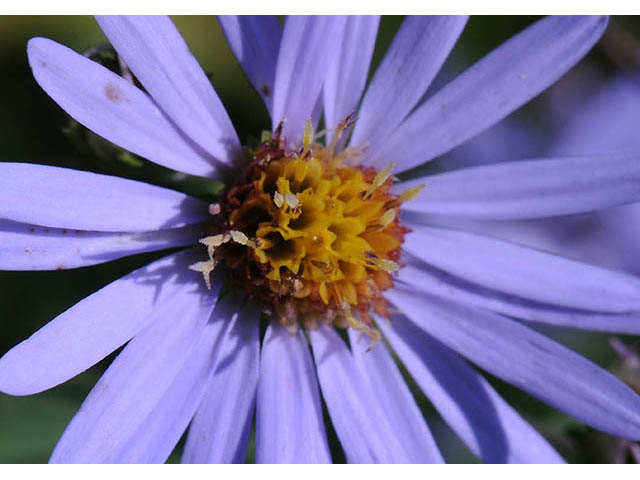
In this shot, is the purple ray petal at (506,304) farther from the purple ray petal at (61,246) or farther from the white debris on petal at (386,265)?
the purple ray petal at (61,246)

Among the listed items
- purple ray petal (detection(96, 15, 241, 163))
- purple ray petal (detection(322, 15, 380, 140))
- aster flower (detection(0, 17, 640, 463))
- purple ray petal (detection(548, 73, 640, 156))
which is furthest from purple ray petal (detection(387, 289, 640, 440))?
purple ray petal (detection(548, 73, 640, 156))

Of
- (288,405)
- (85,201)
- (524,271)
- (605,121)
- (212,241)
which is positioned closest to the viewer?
(85,201)

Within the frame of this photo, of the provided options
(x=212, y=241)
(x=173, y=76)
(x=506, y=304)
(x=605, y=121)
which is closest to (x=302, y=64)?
(x=173, y=76)

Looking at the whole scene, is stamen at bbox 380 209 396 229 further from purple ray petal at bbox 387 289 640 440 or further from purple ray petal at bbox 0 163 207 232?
purple ray petal at bbox 0 163 207 232

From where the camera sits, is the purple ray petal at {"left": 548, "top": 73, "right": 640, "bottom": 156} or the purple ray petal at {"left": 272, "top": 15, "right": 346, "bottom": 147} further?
the purple ray petal at {"left": 548, "top": 73, "right": 640, "bottom": 156}

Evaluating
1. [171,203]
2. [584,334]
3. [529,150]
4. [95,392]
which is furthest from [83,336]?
[529,150]

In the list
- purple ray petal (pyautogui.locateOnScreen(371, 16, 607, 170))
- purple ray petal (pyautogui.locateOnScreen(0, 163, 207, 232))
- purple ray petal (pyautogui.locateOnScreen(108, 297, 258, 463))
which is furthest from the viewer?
purple ray petal (pyautogui.locateOnScreen(371, 16, 607, 170))

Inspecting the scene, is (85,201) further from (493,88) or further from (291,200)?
(493,88)

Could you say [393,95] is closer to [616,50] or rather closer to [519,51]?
[519,51]
